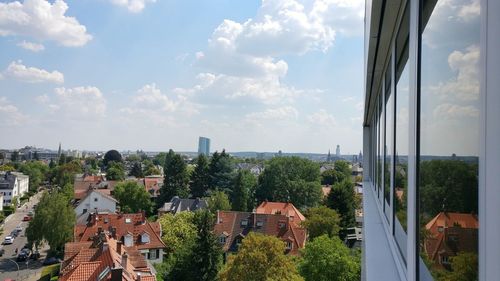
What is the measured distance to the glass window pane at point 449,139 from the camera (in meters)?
0.80

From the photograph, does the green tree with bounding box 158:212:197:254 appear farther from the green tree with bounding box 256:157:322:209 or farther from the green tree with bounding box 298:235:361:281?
the green tree with bounding box 256:157:322:209

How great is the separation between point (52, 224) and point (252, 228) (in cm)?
1280

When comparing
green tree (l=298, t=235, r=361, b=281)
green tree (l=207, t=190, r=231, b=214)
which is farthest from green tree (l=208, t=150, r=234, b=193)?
green tree (l=298, t=235, r=361, b=281)

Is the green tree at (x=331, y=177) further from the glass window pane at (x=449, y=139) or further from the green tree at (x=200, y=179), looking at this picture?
the glass window pane at (x=449, y=139)

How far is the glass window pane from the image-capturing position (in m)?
0.80

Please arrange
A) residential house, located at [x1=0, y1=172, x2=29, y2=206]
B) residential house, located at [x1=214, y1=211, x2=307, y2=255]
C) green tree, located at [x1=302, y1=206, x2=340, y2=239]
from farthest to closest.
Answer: residential house, located at [x1=0, y1=172, x2=29, y2=206] < residential house, located at [x1=214, y1=211, x2=307, y2=255] < green tree, located at [x1=302, y1=206, x2=340, y2=239]

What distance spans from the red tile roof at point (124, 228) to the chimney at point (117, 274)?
10447mm

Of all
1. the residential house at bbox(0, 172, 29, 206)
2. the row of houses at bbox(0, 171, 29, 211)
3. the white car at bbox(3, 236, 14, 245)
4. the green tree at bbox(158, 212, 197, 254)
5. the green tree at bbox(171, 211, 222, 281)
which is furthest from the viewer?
the residential house at bbox(0, 172, 29, 206)

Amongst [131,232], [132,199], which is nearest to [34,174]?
[132,199]

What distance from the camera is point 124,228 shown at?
2797 cm

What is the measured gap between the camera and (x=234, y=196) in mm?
39250

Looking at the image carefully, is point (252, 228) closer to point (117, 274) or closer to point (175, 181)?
point (117, 274)

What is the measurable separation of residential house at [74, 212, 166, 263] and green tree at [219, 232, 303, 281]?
35.8 ft

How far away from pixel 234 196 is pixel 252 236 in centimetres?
2270
